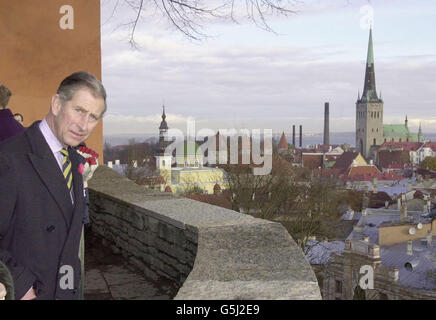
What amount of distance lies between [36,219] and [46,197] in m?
0.08

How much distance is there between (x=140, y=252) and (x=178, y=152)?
49968 mm

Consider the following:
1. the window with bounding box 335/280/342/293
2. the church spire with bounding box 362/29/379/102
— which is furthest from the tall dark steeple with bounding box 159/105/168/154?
the church spire with bounding box 362/29/379/102

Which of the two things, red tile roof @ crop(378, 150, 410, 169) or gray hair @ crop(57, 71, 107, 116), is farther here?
red tile roof @ crop(378, 150, 410, 169)

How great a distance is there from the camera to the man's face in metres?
1.85

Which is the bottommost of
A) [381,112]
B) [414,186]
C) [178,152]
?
[414,186]

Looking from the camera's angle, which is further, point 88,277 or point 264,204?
point 264,204

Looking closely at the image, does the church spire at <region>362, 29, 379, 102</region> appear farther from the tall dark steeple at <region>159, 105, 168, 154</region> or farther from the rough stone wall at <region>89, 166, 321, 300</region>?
the rough stone wall at <region>89, 166, 321, 300</region>

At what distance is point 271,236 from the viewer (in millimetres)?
3193

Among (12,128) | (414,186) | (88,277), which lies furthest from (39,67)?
(414,186)

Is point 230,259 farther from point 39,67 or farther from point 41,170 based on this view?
point 39,67

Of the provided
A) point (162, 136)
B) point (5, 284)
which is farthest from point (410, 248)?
point (5, 284)

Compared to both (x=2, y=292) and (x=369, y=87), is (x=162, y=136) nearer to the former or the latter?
(x=2, y=292)

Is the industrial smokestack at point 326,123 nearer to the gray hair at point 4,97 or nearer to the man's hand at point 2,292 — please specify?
the gray hair at point 4,97

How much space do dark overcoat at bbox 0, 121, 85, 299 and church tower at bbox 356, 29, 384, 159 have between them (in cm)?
12530
